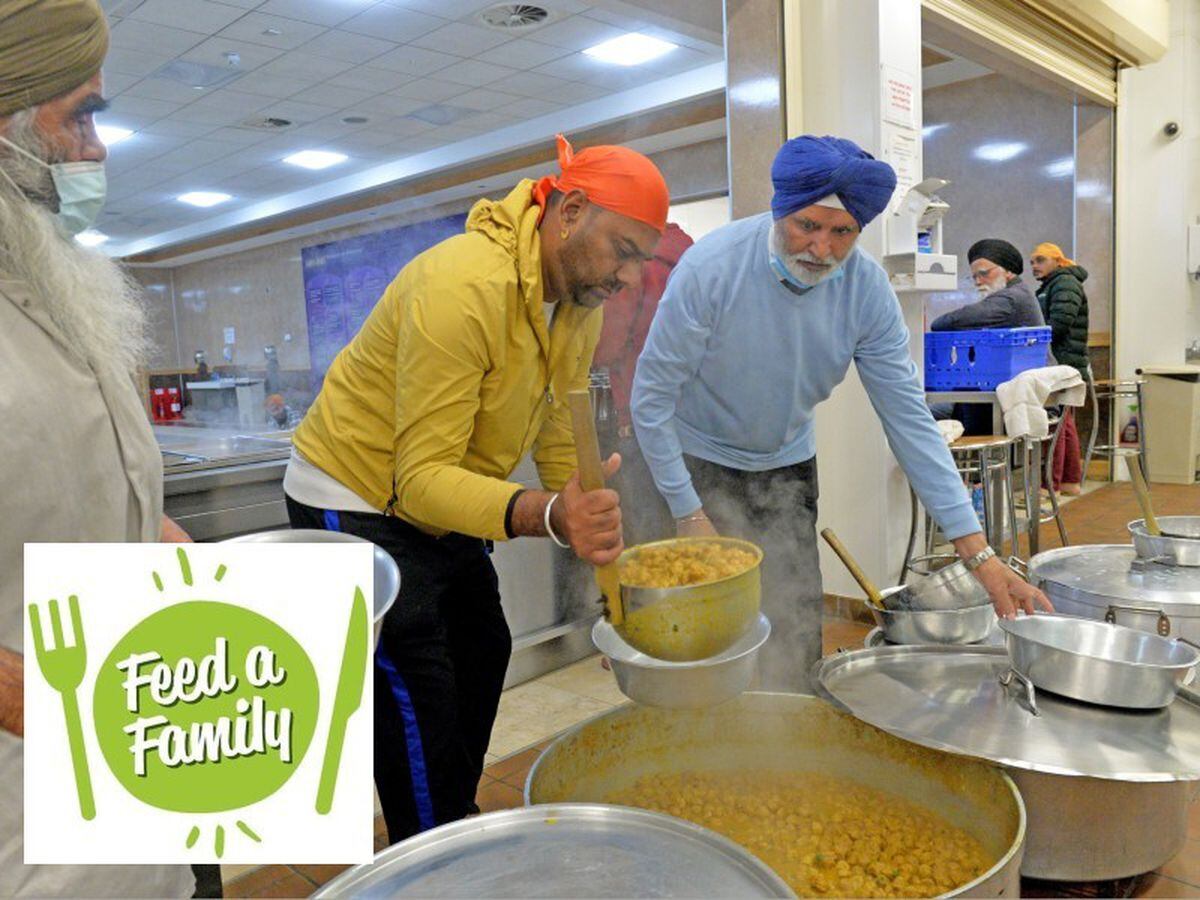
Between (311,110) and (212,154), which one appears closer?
(212,154)

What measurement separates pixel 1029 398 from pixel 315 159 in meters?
3.58

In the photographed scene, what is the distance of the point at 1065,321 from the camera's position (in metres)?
5.61

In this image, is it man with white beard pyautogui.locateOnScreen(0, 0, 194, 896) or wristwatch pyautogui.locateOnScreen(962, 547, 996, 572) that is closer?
man with white beard pyautogui.locateOnScreen(0, 0, 194, 896)

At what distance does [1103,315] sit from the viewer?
22.0ft

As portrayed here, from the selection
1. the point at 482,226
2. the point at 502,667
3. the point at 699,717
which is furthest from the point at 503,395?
the point at 699,717

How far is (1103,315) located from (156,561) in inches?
291

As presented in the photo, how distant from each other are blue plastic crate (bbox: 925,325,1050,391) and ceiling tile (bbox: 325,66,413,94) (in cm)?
360

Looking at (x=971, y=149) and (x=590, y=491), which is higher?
(x=971, y=149)

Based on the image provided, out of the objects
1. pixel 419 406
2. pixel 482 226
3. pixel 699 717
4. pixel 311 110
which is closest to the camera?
pixel 419 406

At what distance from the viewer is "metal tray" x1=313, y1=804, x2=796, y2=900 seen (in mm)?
856

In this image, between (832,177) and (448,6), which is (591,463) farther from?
(448,6)

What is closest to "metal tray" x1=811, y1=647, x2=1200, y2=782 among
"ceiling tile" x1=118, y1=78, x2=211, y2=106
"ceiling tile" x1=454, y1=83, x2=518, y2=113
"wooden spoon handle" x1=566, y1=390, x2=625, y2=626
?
"wooden spoon handle" x1=566, y1=390, x2=625, y2=626

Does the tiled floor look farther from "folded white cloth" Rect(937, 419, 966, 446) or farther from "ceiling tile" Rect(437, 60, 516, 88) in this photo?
"ceiling tile" Rect(437, 60, 516, 88)

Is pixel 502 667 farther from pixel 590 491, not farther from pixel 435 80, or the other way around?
pixel 435 80
